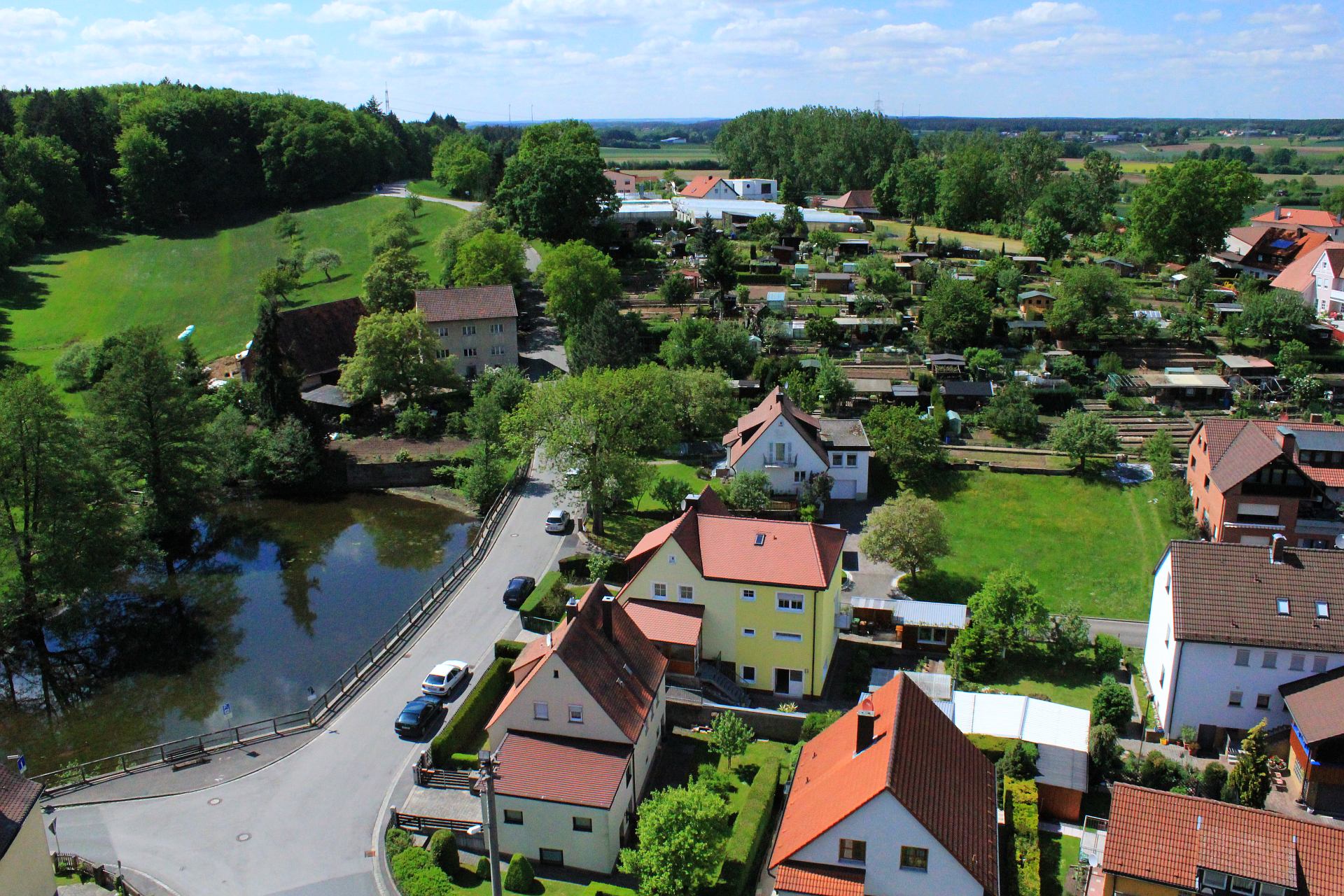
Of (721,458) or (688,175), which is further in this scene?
(688,175)

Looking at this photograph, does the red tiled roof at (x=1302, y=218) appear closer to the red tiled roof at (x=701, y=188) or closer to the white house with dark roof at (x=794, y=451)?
the red tiled roof at (x=701, y=188)

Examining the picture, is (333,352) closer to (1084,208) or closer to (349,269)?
(349,269)

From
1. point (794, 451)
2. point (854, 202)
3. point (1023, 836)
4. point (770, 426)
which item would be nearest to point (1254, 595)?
point (1023, 836)

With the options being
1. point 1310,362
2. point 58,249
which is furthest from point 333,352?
point 1310,362

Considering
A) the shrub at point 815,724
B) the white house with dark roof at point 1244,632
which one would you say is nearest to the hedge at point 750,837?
the shrub at point 815,724

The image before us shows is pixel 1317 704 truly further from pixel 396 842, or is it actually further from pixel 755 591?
pixel 396 842

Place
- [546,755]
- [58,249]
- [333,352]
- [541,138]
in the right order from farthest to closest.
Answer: [541,138] → [58,249] → [333,352] → [546,755]

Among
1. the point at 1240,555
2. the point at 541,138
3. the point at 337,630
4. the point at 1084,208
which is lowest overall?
the point at 337,630
